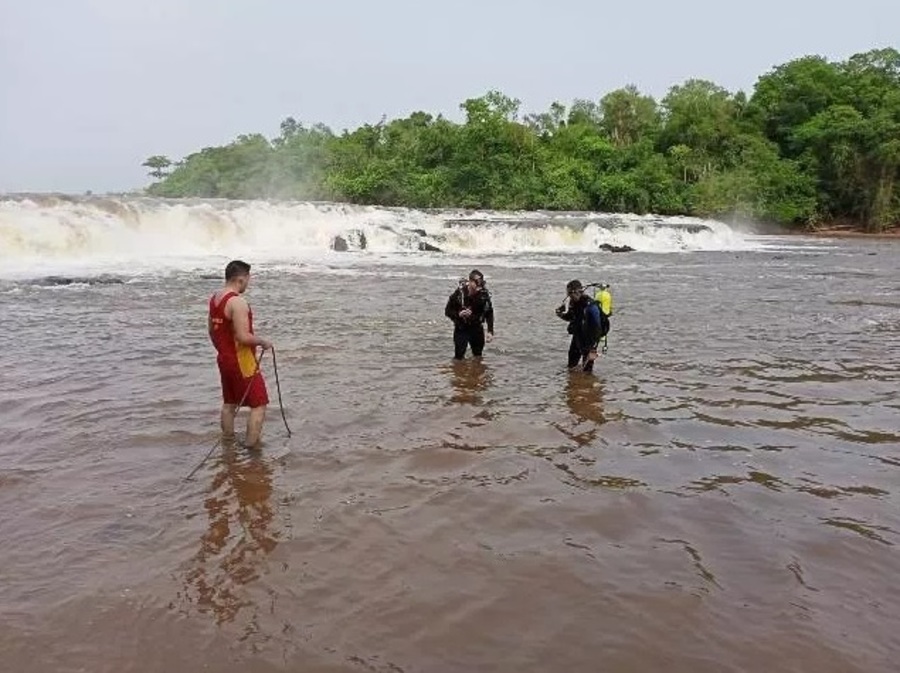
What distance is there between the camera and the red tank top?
6023mm

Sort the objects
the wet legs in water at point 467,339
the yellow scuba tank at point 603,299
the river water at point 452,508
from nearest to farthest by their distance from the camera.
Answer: the river water at point 452,508, the yellow scuba tank at point 603,299, the wet legs in water at point 467,339

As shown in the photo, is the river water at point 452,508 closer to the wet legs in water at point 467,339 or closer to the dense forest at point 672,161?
the wet legs in water at point 467,339

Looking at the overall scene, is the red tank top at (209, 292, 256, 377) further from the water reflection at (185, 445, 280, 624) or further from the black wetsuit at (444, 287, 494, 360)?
the black wetsuit at (444, 287, 494, 360)

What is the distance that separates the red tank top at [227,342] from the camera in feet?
19.8

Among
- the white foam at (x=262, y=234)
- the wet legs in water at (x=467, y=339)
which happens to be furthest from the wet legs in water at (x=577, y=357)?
the white foam at (x=262, y=234)

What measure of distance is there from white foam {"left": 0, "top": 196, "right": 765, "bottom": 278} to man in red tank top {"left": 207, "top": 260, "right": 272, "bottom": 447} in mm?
15039

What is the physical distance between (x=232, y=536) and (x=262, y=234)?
25.5 metres

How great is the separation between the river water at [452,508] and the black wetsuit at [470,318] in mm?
342

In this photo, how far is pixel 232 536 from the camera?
4.59 metres

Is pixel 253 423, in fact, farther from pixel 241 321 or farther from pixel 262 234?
pixel 262 234

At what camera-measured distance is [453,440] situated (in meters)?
6.51

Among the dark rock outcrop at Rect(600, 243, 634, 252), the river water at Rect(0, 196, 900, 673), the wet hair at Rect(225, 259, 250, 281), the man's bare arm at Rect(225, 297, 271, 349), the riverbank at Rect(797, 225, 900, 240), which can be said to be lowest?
the river water at Rect(0, 196, 900, 673)

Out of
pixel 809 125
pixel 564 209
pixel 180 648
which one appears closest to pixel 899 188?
pixel 809 125

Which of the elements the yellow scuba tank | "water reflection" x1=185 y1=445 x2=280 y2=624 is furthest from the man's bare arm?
the yellow scuba tank
